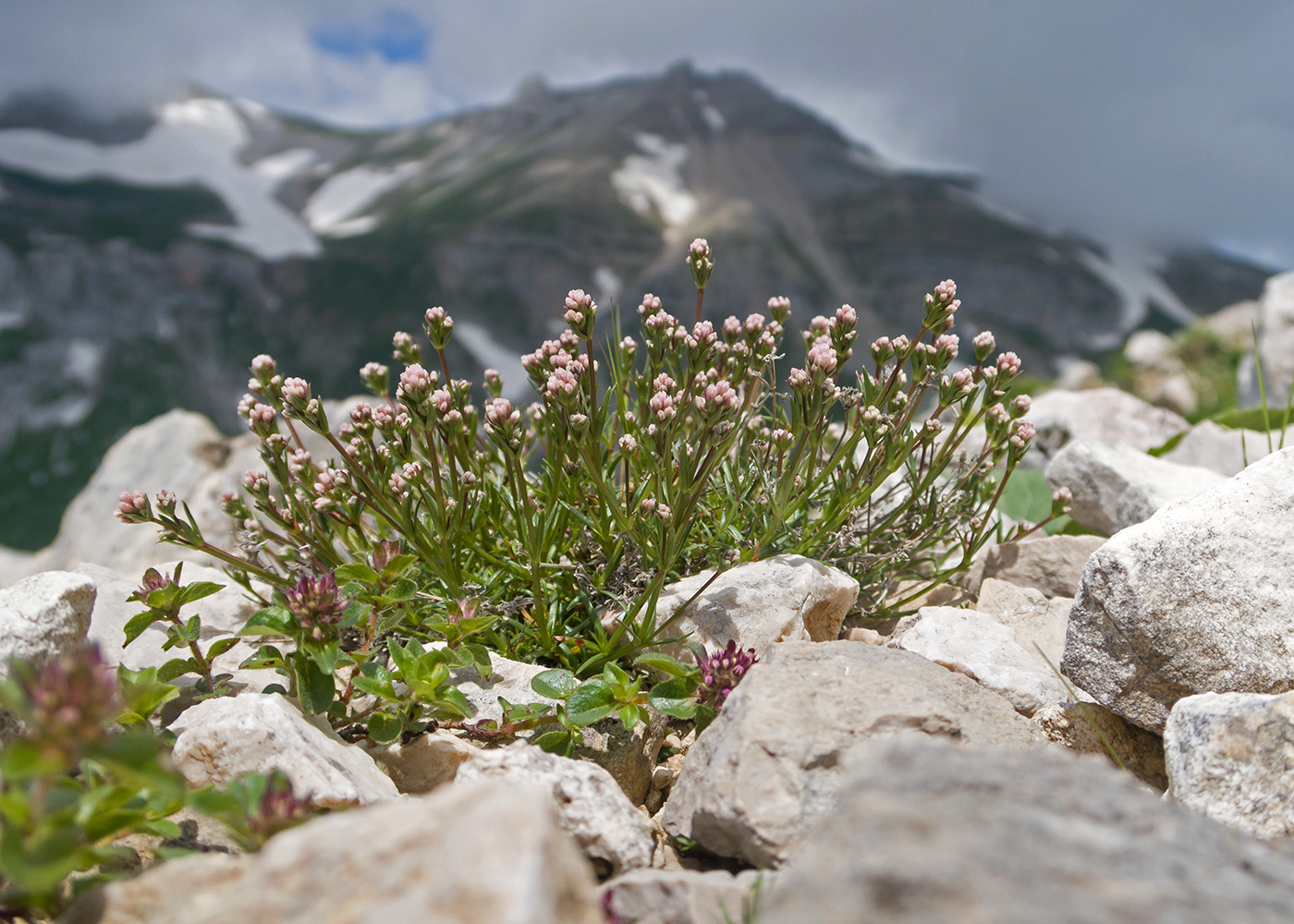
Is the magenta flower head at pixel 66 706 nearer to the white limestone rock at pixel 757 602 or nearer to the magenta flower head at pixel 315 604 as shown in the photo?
the magenta flower head at pixel 315 604

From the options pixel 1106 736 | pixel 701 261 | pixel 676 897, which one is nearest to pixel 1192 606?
pixel 1106 736

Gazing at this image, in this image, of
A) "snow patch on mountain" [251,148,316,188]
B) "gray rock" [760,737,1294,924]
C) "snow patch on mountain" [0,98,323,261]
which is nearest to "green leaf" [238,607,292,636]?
"gray rock" [760,737,1294,924]

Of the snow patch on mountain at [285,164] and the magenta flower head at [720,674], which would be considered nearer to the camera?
the magenta flower head at [720,674]

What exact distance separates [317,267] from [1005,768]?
10384 centimetres

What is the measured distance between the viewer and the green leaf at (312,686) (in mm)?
2682

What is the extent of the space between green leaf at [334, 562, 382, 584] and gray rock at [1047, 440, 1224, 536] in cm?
425

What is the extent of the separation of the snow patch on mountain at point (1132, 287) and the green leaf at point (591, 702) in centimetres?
12525

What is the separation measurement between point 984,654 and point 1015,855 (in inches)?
80.3

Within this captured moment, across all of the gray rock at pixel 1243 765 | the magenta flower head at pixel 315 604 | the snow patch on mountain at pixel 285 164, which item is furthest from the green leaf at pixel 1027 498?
the snow patch on mountain at pixel 285 164

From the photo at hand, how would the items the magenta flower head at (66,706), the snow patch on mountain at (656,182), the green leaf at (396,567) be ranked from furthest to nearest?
the snow patch on mountain at (656,182), the green leaf at (396,567), the magenta flower head at (66,706)

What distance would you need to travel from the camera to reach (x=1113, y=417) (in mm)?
7988

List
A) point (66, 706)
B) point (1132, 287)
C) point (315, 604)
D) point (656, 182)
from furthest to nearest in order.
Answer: point (656, 182) → point (1132, 287) → point (315, 604) → point (66, 706)

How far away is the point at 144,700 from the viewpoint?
98.5 inches

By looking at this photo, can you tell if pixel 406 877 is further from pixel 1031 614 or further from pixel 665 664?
pixel 1031 614
